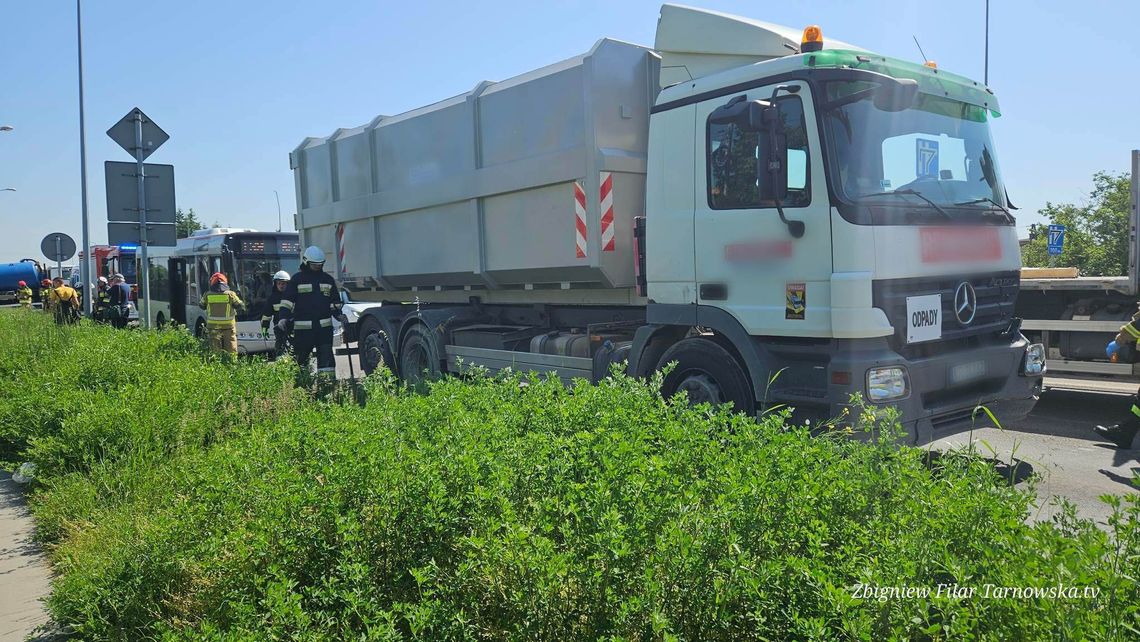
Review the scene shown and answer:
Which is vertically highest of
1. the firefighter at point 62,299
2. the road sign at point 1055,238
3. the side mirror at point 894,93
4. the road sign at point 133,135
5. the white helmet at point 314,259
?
the road sign at point 133,135

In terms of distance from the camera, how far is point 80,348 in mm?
9125

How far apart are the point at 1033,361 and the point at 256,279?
13.0 metres

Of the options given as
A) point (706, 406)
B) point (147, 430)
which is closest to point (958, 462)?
point (706, 406)

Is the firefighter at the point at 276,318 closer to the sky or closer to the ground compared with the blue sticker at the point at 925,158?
closer to the ground

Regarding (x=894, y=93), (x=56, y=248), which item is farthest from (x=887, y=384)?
(x=56, y=248)

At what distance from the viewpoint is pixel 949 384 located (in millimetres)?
5293

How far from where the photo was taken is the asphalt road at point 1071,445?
5.48 metres

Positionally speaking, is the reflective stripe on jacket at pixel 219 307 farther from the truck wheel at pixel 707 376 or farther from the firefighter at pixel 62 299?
the truck wheel at pixel 707 376

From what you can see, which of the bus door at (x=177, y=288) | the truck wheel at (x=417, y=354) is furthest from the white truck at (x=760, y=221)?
the bus door at (x=177, y=288)

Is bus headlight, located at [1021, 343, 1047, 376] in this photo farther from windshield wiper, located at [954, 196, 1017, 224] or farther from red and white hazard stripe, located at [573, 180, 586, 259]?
red and white hazard stripe, located at [573, 180, 586, 259]

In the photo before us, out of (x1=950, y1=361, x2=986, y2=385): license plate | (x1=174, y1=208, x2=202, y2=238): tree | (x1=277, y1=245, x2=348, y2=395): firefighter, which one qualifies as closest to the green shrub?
(x1=950, y1=361, x2=986, y2=385): license plate

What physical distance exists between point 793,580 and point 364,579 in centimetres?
147

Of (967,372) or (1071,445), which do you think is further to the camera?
(1071,445)

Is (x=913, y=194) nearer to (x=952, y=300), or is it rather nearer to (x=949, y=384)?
(x=952, y=300)
